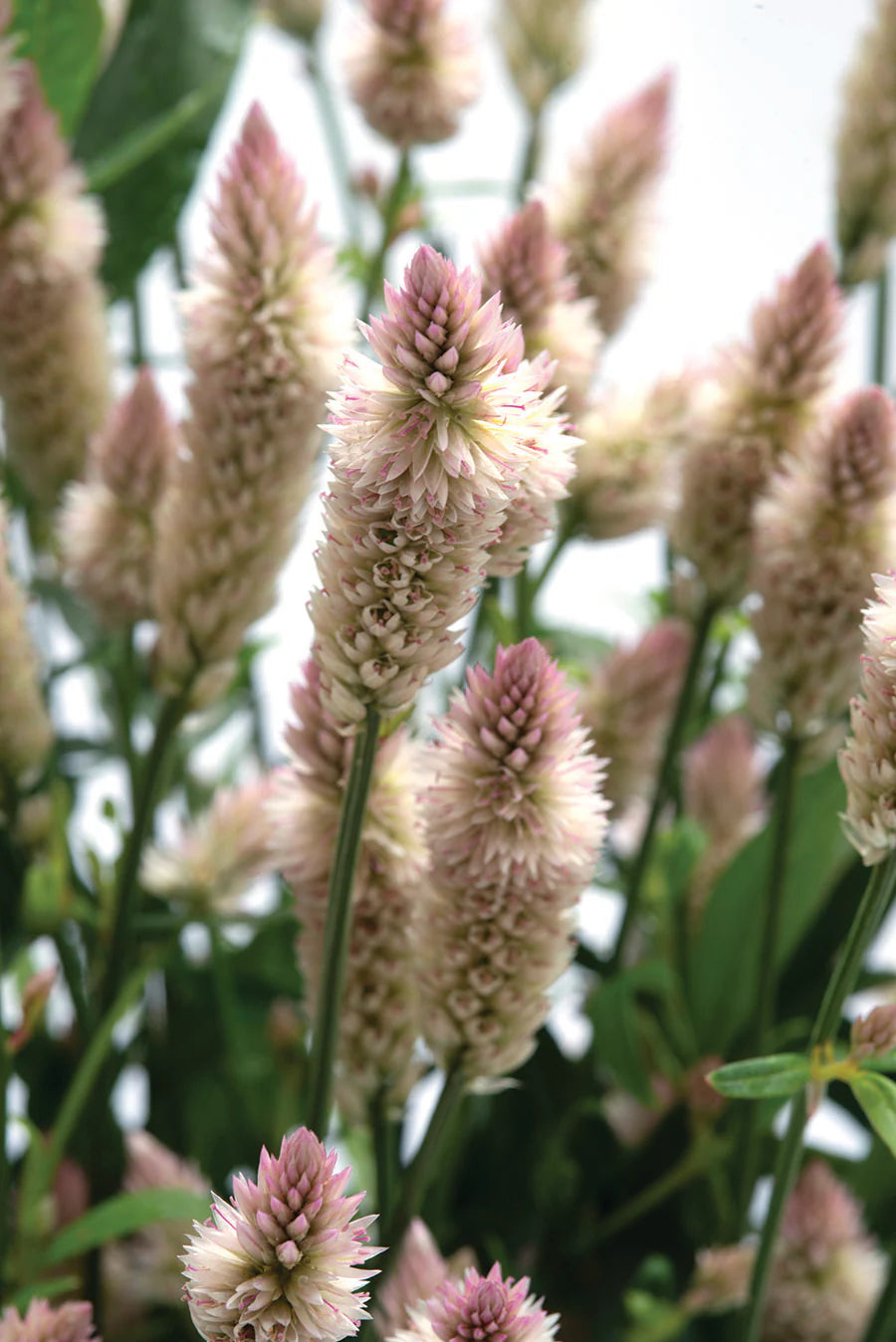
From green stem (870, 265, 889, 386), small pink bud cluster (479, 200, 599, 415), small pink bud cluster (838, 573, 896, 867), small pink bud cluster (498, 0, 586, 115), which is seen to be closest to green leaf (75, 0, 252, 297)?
small pink bud cluster (498, 0, 586, 115)

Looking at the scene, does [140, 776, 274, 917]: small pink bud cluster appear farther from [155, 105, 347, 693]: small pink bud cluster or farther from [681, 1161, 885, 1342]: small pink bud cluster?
[681, 1161, 885, 1342]: small pink bud cluster

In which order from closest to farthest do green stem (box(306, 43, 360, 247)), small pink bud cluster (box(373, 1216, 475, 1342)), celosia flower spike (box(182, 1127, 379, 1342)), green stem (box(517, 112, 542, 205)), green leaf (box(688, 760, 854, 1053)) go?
celosia flower spike (box(182, 1127, 379, 1342)) → small pink bud cluster (box(373, 1216, 475, 1342)) → green leaf (box(688, 760, 854, 1053)) → green stem (box(517, 112, 542, 205)) → green stem (box(306, 43, 360, 247))

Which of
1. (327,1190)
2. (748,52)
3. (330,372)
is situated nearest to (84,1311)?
(327,1190)

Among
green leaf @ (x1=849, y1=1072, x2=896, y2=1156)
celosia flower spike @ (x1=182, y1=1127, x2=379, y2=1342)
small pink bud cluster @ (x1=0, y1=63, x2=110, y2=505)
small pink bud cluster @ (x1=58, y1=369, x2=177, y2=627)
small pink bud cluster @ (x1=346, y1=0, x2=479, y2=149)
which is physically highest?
small pink bud cluster @ (x1=346, y1=0, x2=479, y2=149)

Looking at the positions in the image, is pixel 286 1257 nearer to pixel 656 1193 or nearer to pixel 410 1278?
pixel 410 1278

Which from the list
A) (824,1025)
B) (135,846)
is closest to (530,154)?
(135,846)

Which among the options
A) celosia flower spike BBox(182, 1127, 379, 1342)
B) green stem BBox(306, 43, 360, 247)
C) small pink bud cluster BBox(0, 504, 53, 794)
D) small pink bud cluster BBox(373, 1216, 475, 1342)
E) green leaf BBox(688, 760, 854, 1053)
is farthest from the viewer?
green stem BBox(306, 43, 360, 247)

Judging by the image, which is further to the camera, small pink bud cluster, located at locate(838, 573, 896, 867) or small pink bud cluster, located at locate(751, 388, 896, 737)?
small pink bud cluster, located at locate(751, 388, 896, 737)
